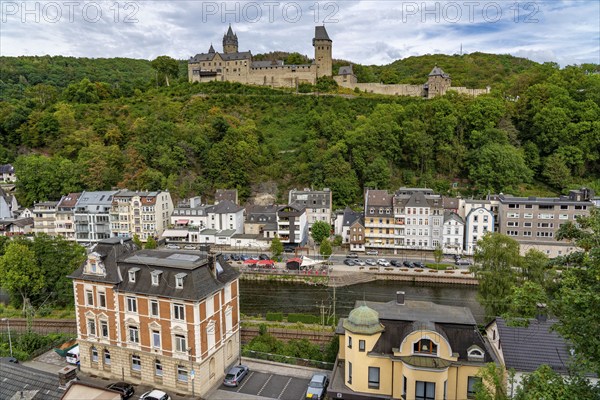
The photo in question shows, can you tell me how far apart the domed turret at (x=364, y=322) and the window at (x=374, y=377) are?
1441 millimetres

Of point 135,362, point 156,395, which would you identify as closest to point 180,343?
point 156,395

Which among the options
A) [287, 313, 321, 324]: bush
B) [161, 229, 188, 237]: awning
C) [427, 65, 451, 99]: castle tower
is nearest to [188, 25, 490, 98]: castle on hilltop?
[427, 65, 451, 99]: castle tower

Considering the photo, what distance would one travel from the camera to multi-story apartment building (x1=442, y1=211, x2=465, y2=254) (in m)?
41.4

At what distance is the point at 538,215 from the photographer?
40594 mm

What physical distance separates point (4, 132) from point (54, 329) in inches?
2378

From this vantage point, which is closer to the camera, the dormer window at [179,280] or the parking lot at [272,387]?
the dormer window at [179,280]

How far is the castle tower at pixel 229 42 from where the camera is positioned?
8356cm

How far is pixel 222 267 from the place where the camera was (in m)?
19.8

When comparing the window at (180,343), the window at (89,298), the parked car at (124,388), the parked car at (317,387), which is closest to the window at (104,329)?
the window at (89,298)

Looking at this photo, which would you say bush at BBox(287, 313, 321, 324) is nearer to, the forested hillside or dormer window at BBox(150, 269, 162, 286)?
dormer window at BBox(150, 269, 162, 286)

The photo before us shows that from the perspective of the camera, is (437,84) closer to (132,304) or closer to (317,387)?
(317,387)

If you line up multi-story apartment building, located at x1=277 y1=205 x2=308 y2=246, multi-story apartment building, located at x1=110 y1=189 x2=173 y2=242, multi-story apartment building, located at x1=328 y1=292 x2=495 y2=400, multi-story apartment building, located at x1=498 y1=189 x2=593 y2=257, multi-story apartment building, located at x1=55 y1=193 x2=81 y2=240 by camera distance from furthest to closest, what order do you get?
multi-story apartment building, located at x1=55 y1=193 x2=81 y2=240, multi-story apartment building, located at x1=110 y1=189 x2=173 y2=242, multi-story apartment building, located at x1=277 y1=205 x2=308 y2=246, multi-story apartment building, located at x1=498 y1=189 x2=593 y2=257, multi-story apartment building, located at x1=328 y1=292 x2=495 y2=400

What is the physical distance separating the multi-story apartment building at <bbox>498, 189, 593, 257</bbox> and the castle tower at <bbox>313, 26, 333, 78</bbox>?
154 ft

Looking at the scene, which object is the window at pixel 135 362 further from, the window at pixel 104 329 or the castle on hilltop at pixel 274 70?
the castle on hilltop at pixel 274 70
